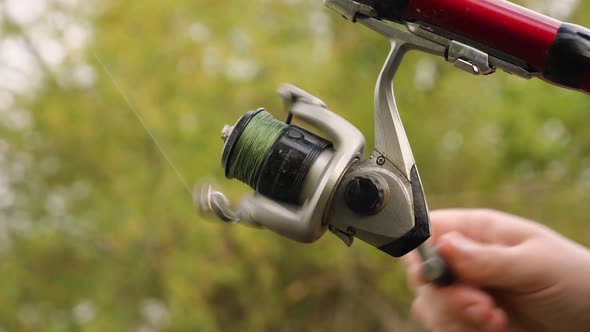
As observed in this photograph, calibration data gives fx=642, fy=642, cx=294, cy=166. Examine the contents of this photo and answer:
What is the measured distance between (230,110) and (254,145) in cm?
253

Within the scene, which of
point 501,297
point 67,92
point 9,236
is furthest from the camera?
point 9,236

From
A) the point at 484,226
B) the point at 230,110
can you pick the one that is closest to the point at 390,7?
the point at 484,226

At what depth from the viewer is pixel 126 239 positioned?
4258 millimetres

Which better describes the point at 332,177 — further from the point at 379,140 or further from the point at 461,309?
the point at 461,309

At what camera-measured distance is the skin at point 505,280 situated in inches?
45.0

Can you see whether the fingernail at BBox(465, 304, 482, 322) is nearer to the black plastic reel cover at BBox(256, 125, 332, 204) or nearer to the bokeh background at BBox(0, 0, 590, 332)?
the black plastic reel cover at BBox(256, 125, 332, 204)

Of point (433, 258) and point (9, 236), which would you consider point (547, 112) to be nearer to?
point (433, 258)

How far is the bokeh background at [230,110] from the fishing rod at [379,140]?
8.23 feet

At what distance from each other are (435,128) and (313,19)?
1086 mm

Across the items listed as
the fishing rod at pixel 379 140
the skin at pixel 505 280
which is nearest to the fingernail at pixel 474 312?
the skin at pixel 505 280

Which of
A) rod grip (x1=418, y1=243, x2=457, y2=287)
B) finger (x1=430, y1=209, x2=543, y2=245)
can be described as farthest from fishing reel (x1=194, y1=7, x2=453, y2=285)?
finger (x1=430, y1=209, x2=543, y2=245)

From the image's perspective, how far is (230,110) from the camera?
3.39m

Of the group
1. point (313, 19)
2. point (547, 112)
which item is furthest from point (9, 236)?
point (547, 112)

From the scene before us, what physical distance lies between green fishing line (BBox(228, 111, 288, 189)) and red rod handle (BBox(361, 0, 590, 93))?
26 cm
